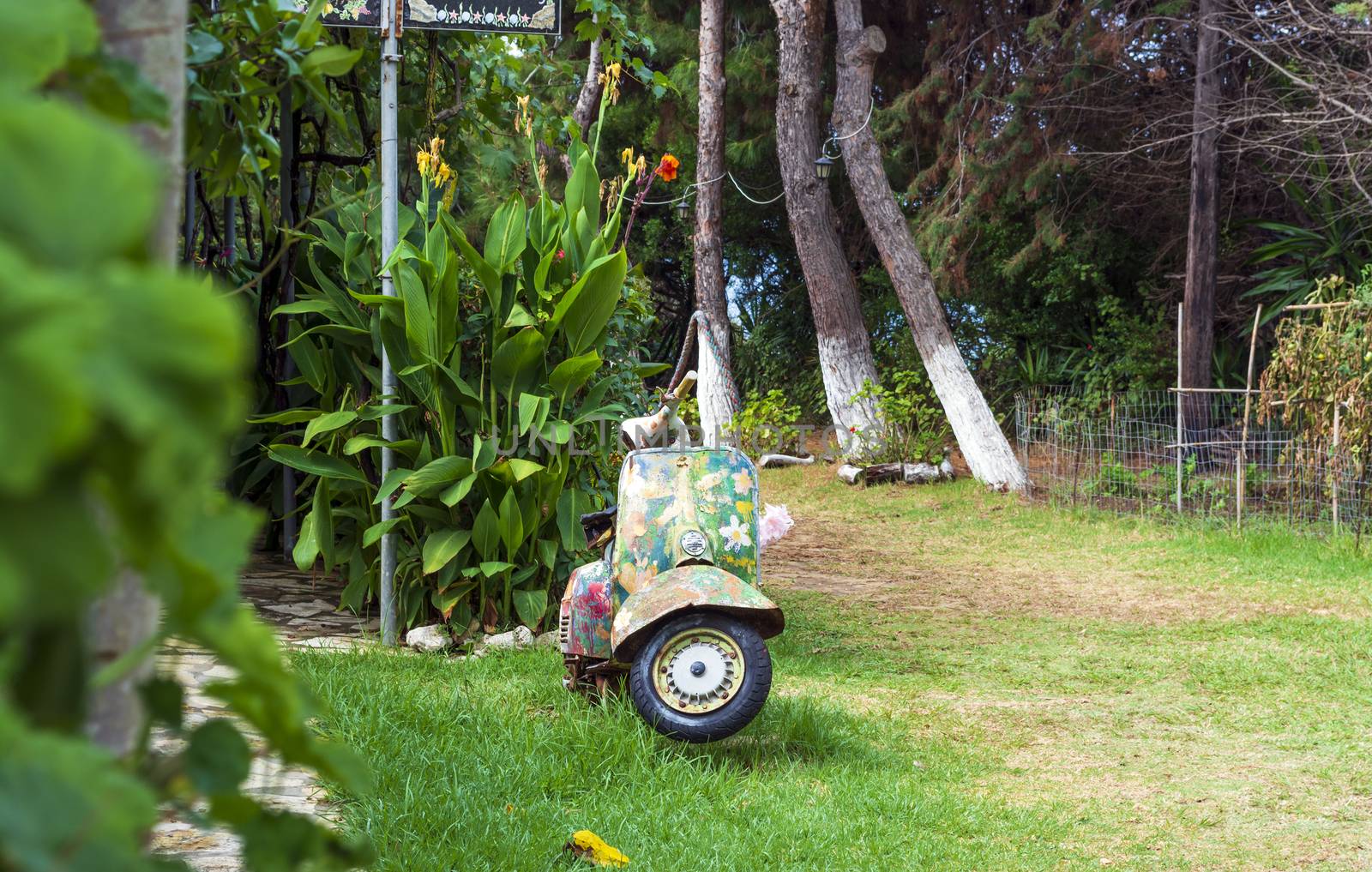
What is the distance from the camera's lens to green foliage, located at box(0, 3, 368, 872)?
1.11 feet

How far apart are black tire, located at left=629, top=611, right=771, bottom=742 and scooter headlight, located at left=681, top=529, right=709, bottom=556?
0.31m

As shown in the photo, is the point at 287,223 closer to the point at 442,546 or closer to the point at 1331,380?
the point at 442,546

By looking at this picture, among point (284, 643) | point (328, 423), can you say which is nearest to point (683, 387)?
point (328, 423)

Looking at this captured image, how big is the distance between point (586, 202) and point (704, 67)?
9.26m

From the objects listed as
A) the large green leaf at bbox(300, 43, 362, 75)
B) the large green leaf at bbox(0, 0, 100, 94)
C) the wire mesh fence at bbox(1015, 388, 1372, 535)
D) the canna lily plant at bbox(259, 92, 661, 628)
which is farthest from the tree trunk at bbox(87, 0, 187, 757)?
the wire mesh fence at bbox(1015, 388, 1372, 535)

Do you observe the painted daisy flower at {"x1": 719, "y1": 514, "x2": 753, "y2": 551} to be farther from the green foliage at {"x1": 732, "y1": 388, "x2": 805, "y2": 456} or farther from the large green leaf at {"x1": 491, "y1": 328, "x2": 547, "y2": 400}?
the green foliage at {"x1": 732, "y1": 388, "x2": 805, "y2": 456}

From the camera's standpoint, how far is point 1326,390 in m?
8.43

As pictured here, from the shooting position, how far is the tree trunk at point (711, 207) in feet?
45.6

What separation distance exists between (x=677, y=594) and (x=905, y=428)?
9720 millimetres

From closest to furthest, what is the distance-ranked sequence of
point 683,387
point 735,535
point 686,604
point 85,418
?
point 85,418
point 686,604
point 735,535
point 683,387

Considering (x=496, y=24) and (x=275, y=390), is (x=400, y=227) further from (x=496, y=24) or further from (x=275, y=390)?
(x=275, y=390)

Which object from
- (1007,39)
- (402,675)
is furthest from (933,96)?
(402,675)

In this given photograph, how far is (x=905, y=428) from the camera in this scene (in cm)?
1288

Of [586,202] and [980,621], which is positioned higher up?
[586,202]
